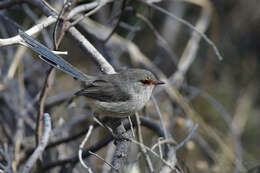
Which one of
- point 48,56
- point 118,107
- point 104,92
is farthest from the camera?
point 104,92

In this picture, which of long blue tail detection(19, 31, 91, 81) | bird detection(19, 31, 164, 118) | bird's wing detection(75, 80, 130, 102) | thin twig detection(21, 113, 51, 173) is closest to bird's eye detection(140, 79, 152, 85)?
→ bird detection(19, 31, 164, 118)

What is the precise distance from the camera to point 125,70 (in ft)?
14.4

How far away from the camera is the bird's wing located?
4.21 m

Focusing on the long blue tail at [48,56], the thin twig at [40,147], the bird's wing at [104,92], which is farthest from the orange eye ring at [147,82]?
the thin twig at [40,147]

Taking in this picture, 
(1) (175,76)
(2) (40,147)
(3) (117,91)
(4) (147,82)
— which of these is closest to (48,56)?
(2) (40,147)

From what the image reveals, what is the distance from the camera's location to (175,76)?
538 centimetres

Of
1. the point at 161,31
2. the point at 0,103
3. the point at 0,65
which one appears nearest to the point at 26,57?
the point at 0,65

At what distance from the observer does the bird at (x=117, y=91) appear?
4.04 meters

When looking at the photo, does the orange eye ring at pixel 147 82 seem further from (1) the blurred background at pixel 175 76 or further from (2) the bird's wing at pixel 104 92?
(1) the blurred background at pixel 175 76

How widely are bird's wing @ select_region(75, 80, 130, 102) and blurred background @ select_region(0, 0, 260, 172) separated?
0.44 meters

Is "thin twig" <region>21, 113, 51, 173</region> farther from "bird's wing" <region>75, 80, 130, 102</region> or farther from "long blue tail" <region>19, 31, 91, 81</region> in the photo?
"bird's wing" <region>75, 80, 130, 102</region>

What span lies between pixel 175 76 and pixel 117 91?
4.39 feet

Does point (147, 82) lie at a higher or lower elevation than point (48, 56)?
lower

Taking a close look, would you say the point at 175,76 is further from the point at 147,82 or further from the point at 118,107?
the point at 118,107
